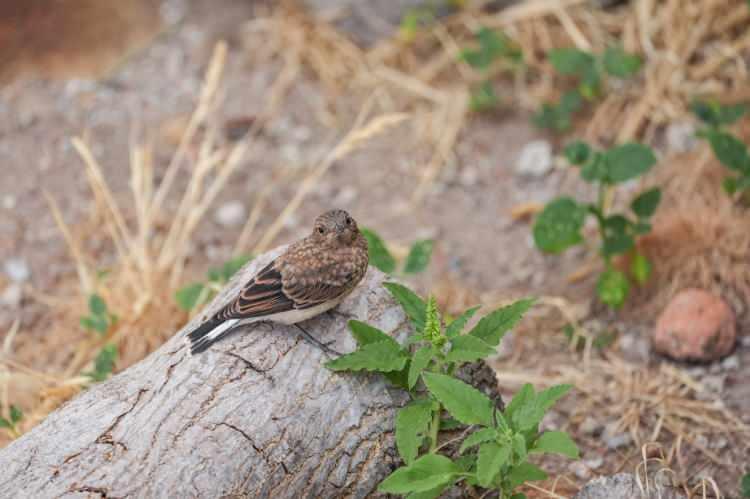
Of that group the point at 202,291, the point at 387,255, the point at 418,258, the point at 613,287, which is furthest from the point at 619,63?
the point at 202,291

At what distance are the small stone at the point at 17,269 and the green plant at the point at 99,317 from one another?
3.73 feet

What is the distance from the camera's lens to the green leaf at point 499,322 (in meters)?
3.30

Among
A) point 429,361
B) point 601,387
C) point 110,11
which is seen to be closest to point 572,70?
point 601,387

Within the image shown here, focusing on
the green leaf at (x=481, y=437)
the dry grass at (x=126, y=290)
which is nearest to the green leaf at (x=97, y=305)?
the dry grass at (x=126, y=290)

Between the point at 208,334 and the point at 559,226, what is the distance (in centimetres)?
207

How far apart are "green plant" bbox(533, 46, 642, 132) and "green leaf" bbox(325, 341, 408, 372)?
3.31 metres

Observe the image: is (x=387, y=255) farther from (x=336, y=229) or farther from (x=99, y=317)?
(x=99, y=317)

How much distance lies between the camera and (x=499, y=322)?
333 centimetres

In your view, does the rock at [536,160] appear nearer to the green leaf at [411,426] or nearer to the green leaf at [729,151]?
the green leaf at [729,151]

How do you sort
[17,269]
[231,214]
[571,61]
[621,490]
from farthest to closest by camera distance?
[231,214] → [571,61] → [17,269] → [621,490]

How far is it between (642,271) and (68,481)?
3.09 m

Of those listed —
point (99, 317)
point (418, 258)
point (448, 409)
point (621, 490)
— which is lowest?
point (621, 490)

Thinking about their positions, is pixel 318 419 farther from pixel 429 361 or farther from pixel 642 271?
pixel 642 271

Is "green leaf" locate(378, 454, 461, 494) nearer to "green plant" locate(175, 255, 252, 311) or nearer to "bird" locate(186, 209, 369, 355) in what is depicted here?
"bird" locate(186, 209, 369, 355)
